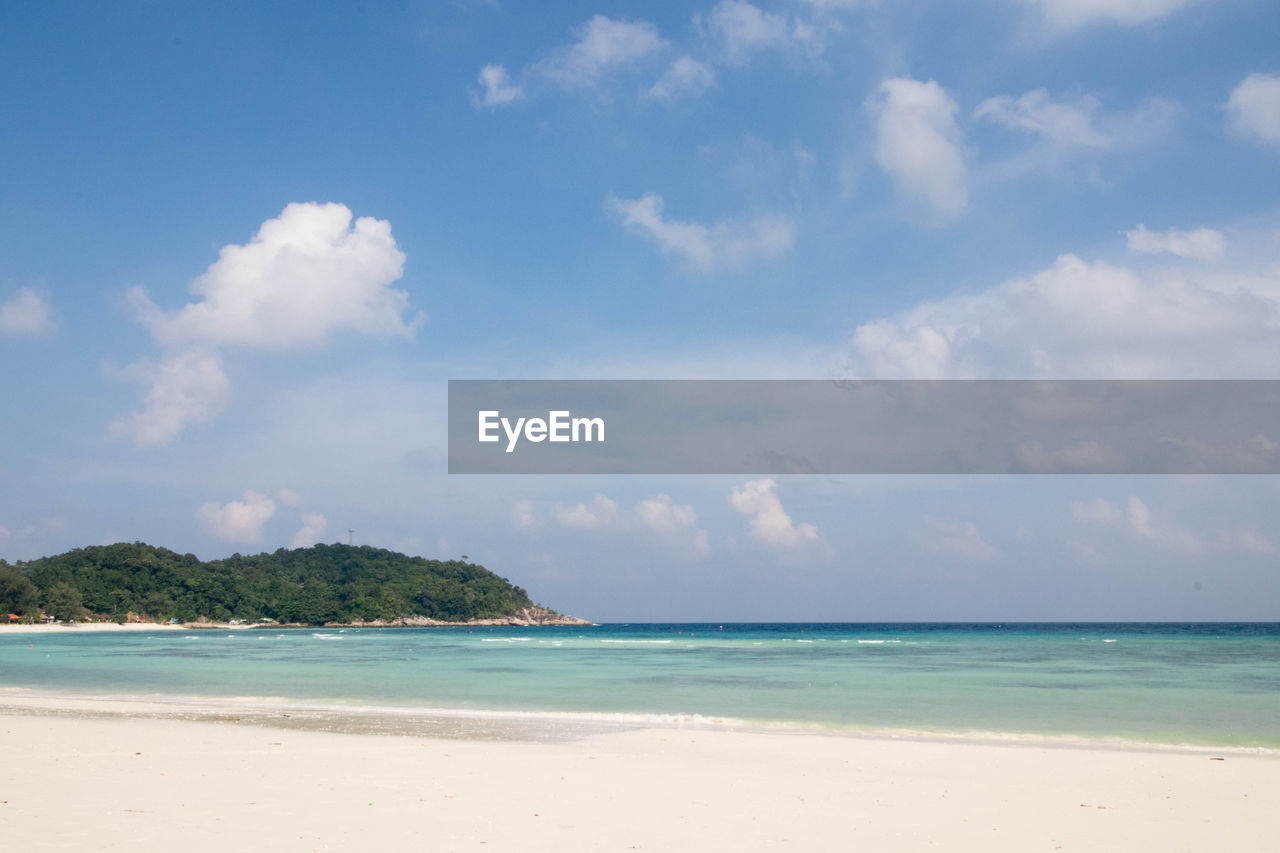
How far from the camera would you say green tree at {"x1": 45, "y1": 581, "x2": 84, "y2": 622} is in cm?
10312

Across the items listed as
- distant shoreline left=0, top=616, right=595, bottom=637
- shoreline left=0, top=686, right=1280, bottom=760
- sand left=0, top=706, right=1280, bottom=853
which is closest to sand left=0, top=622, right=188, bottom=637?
distant shoreline left=0, top=616, right=595, bottom=637

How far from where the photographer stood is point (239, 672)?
113 feet

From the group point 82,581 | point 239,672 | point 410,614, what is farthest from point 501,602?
point 239,672

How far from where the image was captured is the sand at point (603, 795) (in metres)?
7.59

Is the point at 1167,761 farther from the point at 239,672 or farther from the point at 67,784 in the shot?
the point at 239,672

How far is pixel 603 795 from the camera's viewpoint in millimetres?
9617

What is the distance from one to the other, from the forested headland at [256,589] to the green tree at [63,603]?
123 mm

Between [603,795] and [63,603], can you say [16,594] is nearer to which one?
[63,603]

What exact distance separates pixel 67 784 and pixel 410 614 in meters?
164

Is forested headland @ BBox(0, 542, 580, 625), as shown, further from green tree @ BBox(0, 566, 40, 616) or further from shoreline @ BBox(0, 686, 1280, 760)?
shoreline @ BBox(0, 686, 1280, 760)

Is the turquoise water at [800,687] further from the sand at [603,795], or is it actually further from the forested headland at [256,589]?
the forested headland at [256,589]

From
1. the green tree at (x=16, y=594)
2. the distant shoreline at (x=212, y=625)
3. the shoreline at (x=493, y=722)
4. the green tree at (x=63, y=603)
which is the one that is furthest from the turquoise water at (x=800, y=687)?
the green tree at (x=63, y=603)

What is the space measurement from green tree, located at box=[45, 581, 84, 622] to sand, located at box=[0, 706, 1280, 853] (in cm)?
10824

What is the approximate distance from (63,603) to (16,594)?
6.42 m
